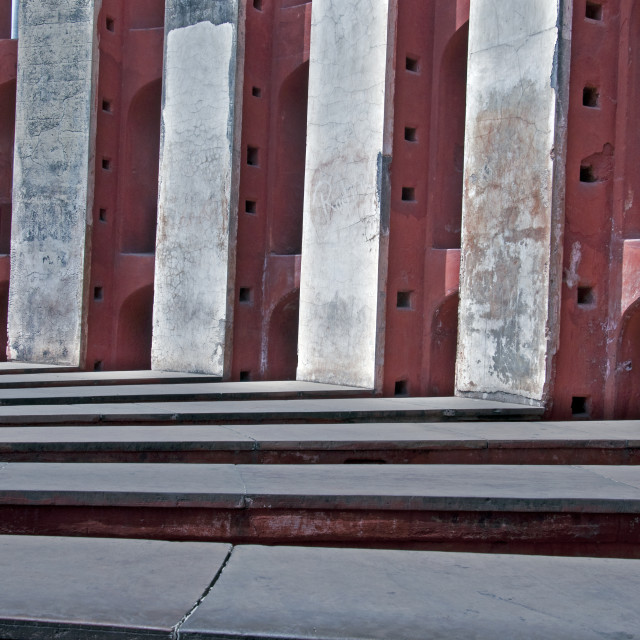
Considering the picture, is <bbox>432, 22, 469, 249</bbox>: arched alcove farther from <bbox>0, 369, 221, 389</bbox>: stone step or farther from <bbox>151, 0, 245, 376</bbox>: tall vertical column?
<bbox>0, 369, 221, 389</bbox>: stone step

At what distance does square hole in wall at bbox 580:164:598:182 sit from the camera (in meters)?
7.89

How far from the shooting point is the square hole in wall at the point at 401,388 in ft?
30.4

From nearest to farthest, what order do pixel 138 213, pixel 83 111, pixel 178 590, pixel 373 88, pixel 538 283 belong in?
pixel 178 590 < pixel 538 283 < pixel 373 88 < pixel 83 111 < pixel 138 213

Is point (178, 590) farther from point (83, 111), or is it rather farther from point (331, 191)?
point (83, 111)

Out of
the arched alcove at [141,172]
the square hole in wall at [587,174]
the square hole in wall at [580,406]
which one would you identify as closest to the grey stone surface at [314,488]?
the square hole in wall at [580,406]

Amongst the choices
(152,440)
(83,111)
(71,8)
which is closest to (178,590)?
(152,440)

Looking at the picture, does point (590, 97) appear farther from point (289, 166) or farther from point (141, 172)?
point (141, 172)

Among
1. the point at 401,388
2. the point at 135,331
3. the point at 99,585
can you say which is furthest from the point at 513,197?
the point at 99,585

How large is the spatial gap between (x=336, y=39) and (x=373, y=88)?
0.95 metres

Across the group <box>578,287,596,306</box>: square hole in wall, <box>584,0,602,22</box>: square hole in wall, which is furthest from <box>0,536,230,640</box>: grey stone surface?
<box>584,0,602,22</box>: square hole in wall

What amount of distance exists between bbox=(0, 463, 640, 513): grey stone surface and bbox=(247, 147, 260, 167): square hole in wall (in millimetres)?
7063

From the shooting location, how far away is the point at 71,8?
36.8ft

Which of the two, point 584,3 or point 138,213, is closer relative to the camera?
point 584,3

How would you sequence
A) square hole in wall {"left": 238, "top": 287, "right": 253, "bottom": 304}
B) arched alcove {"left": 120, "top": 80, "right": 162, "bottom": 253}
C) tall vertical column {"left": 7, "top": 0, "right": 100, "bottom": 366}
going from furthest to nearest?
1. arched alcove {"left": 120, "top": 80, "right": 162, "bottom": 253}
2. tall vertical column {"left": 7, "top": 0, "right": 100, "bottom": 366}
3. square hole in wall {"left": 238, "top": 287, "right": 253, "bottom": 304}
